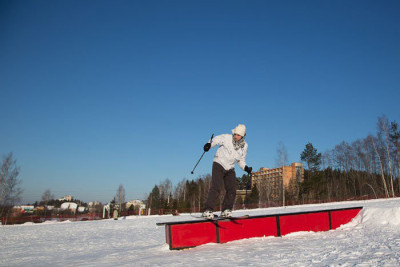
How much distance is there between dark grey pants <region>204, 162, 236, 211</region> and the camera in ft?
17.9

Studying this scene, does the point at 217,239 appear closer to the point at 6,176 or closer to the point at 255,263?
the point at 255,263

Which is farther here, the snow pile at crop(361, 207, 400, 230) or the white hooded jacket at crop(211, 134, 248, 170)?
the snow pile at crop(361, 207, 400, 230)

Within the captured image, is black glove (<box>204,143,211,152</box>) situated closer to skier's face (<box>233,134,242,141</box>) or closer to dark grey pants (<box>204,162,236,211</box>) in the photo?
dark grey pants (<box>204,162,236,211</box>)

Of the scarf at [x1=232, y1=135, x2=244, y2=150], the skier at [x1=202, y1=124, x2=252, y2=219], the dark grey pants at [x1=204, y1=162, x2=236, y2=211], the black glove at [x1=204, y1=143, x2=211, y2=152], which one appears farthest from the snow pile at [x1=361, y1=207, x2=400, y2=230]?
the black glove at [x1=204, y1=143, x2=211, y2=152]

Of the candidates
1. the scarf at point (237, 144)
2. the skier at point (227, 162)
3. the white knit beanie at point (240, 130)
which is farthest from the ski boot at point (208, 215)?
the white knit beanie at point (240, 130)

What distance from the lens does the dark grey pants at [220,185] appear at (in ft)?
17.9

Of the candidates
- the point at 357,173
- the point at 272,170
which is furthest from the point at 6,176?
the point at 272,170

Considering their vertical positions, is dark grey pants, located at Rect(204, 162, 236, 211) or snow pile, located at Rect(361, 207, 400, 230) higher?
dark grey pants, located at Rect(204, 162, 236, 211)

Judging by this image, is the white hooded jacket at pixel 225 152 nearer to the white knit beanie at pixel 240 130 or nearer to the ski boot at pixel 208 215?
the white knit beanie at pixel 240 130

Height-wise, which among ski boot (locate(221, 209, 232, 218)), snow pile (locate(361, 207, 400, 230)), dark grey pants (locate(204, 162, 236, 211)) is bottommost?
snow pile (locate(361, 207, 400, 230))

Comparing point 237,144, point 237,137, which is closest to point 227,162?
point 237,144

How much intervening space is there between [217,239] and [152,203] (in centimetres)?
7179

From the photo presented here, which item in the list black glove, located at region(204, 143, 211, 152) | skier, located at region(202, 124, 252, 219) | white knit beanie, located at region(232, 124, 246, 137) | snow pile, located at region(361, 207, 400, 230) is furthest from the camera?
snow pile, located at region(361, 207, 400, 230)

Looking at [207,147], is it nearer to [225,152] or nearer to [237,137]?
[225,152]
